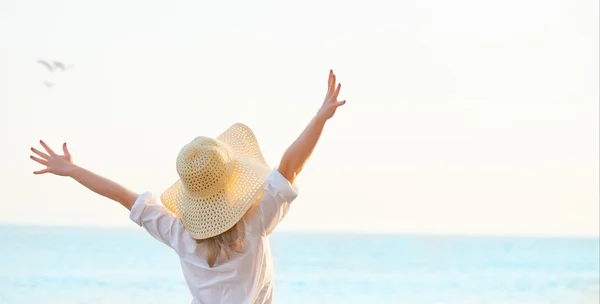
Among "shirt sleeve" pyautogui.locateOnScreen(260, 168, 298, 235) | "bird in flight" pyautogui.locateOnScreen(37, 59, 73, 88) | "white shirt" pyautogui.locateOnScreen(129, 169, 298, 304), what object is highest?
"bird in flight" pyautogui.locateOnScreen(37, 59, 73, 88)

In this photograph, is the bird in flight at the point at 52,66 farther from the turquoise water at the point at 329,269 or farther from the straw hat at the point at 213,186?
the straw hat at the point at 213,186

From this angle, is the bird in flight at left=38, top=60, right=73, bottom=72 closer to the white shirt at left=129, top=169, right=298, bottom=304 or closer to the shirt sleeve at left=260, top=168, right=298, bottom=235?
the white shirt at left=129, top=169, right=298, bottom=304

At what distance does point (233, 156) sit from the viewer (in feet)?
7.21

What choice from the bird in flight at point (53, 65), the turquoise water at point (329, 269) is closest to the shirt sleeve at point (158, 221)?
the turquoise water at point (329, 269)

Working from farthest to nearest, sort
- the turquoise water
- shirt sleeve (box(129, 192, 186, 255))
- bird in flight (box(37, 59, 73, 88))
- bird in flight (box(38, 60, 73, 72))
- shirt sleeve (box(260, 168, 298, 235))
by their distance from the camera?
1. bird in flight (box(37, 59, 73, 88))
2. bird in flight (box(38, 60, 73, 72))
3. the turquoise water
4. shirt sleeve (box(129, 192, 186, 255))
5. shirt sleeve (box(260, 168, 298, 235))

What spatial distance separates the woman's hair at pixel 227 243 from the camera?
206 cm

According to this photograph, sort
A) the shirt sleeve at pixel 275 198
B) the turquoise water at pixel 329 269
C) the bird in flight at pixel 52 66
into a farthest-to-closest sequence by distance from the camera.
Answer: the bird in flight at pixel 52 66 → the turquoise water at pixel 329 269 → the shirt sleeve at pixel 275 198

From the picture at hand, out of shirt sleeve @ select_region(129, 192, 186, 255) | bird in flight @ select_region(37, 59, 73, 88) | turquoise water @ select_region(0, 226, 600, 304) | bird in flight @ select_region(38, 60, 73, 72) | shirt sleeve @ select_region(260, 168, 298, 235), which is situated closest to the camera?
shirt sleeve @ select_region(260, 168, 298, 235)

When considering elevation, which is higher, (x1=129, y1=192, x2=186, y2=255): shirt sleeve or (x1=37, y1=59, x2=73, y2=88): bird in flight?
(x1=37, y1=59, x2=73, y2=88): bird in flight

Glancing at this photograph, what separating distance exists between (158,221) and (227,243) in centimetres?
17

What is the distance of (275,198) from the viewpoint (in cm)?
203

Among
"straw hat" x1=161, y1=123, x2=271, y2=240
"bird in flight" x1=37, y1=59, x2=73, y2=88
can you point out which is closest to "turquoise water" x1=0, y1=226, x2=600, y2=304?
"bird in flight" x1=37, y1=59, x2=73, y2=88

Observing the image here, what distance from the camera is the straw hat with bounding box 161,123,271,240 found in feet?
6.81

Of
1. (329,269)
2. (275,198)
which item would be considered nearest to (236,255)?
(275,198)
